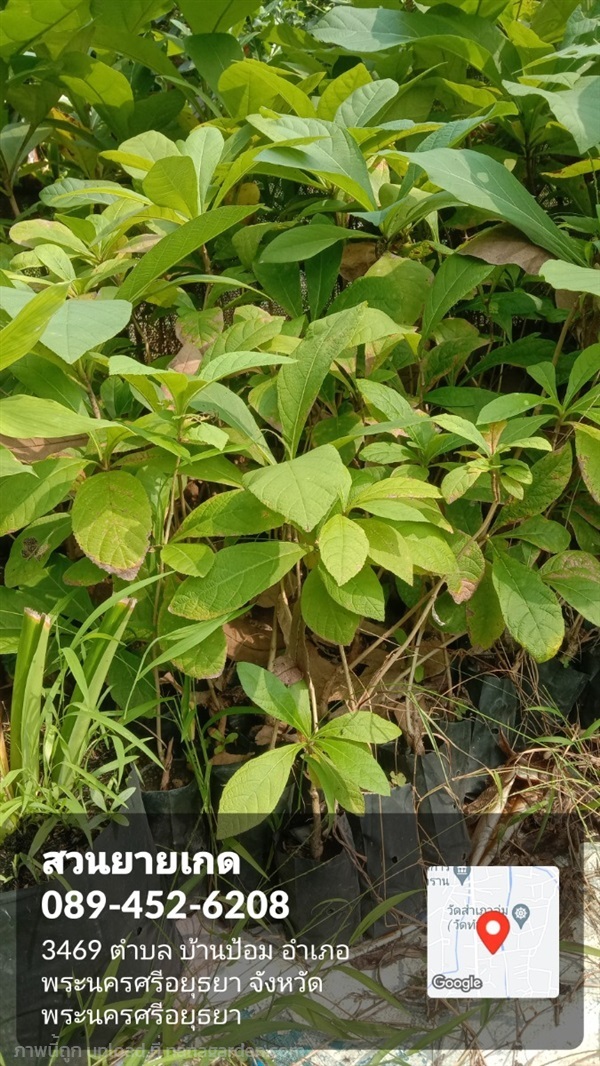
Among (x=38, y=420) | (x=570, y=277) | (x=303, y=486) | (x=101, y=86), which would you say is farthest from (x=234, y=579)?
(x=101, y=86)

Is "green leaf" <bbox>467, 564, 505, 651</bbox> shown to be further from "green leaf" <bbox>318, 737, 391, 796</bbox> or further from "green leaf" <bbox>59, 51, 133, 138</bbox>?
"green leaf" <bbox>59, 51, 133, 138</bbox>

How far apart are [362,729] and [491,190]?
66cm

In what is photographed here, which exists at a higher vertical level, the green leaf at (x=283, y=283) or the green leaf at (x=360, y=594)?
the green leaf at (x=283, y=283)

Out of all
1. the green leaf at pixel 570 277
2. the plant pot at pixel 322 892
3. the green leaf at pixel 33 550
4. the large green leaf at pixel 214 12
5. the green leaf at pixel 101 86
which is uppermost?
the large green leaf at pixel 214 12

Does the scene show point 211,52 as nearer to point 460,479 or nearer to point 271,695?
point 460,479

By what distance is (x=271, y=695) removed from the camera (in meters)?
0.94

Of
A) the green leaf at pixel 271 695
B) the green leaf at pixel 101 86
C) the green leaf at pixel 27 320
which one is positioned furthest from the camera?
the green leaf at pixel 101 86

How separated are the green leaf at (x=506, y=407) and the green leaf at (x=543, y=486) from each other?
0.11 meters

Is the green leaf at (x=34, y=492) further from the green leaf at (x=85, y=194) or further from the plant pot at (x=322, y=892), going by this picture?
the plant pot at (x=322, y=892)

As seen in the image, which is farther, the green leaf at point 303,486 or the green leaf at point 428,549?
the green leaf at point 428,549

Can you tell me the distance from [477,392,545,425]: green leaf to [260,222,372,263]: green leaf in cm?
30

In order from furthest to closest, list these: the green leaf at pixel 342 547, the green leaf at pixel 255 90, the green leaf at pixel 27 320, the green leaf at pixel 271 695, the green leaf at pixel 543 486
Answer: the green leaf at pixel 255 90 < the green leaf at pixel 543 486 < the green leaf at pixel 271 695 < the green leaf at pixel 342 547 < the green leaf at pixel 27 320

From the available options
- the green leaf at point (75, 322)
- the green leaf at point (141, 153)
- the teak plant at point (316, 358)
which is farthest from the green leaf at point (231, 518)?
the green leaf at point (141, 153)

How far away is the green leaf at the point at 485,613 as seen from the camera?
1.05m
